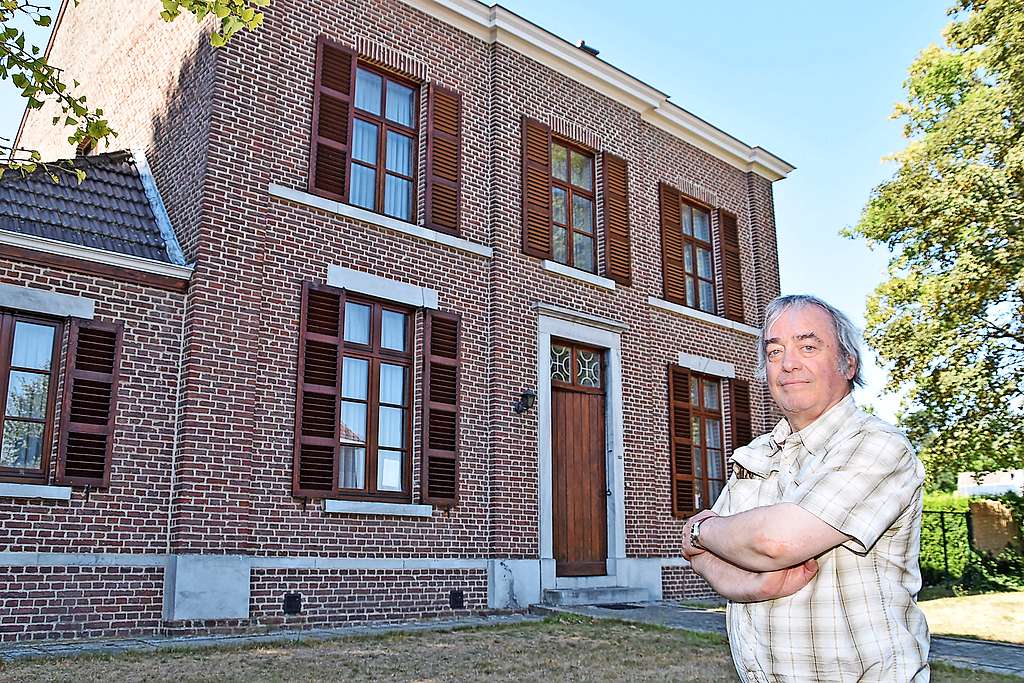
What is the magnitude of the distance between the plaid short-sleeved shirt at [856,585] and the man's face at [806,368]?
0.42 feet

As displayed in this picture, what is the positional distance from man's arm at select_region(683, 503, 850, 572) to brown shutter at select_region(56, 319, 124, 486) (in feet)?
24.9

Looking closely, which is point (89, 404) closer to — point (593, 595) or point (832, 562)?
point (593, 595)

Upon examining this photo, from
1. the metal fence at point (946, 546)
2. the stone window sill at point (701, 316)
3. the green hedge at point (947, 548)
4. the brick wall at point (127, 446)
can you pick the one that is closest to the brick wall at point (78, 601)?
the brick wall at point (127, 446)

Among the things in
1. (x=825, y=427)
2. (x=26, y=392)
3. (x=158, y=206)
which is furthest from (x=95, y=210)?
(x=825, y=427)

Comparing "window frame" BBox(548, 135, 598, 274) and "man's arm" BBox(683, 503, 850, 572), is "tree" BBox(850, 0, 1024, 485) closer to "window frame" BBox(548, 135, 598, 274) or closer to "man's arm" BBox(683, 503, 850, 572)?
"window frame" BBox(548, 135, 598, 274)

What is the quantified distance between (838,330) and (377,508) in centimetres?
791

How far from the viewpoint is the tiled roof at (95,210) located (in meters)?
8.52

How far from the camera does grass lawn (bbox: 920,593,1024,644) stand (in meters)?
9.90

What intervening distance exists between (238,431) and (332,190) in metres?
3.01

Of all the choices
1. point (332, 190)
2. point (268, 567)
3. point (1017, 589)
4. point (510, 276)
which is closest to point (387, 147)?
point (332, 190)

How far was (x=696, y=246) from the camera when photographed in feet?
49.3

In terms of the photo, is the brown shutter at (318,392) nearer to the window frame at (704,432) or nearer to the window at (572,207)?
the window at (572,207)

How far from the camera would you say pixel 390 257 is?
10.3 metres

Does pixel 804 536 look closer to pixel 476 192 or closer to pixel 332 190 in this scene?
pixel 332 190
